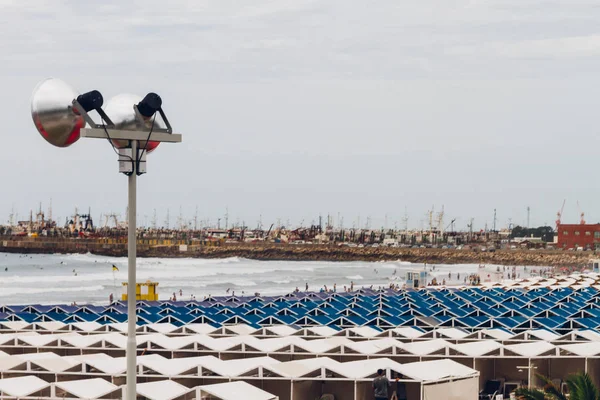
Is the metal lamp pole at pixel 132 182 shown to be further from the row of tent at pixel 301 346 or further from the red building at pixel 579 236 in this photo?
the red building at pixel 579 236

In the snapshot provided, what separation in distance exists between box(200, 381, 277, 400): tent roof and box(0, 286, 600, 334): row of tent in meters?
10.1

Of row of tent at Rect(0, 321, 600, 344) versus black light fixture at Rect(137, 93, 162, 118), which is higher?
black light fixture at Rect(137, 93, 162, 118)

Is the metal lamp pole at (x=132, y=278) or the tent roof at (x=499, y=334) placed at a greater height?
the metal lamp pole at (x=132, y=278)

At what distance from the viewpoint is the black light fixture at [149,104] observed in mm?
8219

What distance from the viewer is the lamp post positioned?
810 cm

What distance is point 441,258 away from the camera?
564 feet

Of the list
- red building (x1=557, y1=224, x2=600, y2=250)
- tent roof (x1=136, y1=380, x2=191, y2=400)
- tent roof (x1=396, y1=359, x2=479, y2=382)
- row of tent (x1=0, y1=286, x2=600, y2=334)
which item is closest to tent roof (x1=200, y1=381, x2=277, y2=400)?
tent roof (x1=136, y1=380, x2=191, y2=400)

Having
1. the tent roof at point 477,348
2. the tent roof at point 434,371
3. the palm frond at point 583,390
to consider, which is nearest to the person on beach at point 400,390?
the tent roof at point 434,371

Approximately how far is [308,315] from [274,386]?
37.3 ft

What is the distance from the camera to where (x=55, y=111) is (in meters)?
8.12

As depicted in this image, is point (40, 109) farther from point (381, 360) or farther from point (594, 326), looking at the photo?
point (594, 326)

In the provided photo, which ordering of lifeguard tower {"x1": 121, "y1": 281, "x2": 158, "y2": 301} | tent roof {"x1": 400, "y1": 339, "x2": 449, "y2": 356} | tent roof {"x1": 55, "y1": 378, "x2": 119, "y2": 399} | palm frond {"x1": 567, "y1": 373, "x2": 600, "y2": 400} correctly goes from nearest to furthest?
palm frond {"x1": 567, "y1": 373, "x2": 600, "y2": 400} → tent roof {"x1": 55, "y1": 378, "x2": 119, "y2": 399} → tent roof {"x1": 400, "y1": 339, "x2": 449, "y2": 356} → lifeguard tower {"x1": 121, "y1": 281, "x2": 158, "y2": 301}

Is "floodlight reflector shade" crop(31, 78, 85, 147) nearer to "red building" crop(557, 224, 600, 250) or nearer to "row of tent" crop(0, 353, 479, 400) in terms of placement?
"row of tent" crop(0, 353, 479, 400)

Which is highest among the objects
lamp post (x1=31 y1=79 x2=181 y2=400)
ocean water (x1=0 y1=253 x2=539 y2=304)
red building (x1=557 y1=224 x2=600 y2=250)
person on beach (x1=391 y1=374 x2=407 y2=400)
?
lamp post (x1=31 y1=79 x2=181 y2=400)
